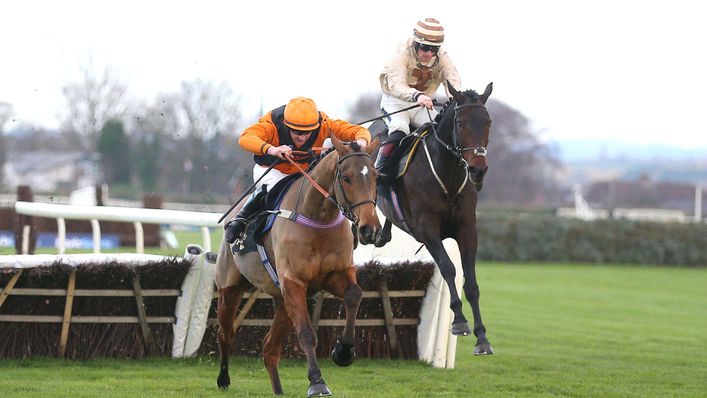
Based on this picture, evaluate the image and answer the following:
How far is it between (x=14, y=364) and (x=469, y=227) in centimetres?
368

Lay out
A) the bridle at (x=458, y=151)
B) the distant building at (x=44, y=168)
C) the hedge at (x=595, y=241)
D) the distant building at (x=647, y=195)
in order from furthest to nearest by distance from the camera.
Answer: the distant building at (x=44, y=168) < the distant building at (x=647, y=195) < the hedge at (x=595, y=241) < the bridle at (x=458, y=151)

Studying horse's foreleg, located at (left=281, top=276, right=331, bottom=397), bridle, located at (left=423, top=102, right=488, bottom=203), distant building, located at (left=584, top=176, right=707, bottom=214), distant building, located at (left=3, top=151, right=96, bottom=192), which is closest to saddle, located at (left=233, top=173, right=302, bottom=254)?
horse's foreleg, located at (left=281, top=276, right=331, bottom=397)

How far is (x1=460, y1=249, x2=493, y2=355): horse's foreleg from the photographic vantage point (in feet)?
23.7

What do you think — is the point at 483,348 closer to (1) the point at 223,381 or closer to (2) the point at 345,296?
(2) the point at 345,296

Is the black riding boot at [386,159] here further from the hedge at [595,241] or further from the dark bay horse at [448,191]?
the hedge at [595,241]

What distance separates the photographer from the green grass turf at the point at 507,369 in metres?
7.69

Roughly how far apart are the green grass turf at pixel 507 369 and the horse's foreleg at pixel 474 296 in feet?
1.97

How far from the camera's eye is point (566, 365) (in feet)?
33.3

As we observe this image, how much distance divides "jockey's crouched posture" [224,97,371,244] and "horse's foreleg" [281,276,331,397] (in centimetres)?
88

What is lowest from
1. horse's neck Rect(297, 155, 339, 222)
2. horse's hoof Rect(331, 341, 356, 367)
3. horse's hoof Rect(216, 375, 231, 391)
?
horse's hoof Rect(216, 375, 231, 391)

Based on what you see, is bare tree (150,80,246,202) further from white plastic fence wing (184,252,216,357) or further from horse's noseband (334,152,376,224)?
horse's noseband (334,152,376,224)

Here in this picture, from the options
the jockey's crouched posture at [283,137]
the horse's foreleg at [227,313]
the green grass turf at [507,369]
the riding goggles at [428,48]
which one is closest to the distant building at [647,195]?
the green grass turf at [507,369]

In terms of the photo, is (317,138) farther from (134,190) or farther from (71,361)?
(134,190)

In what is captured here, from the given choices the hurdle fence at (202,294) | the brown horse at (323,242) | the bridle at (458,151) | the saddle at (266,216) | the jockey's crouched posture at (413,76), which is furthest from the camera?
the hurdle fence at (202,294)
